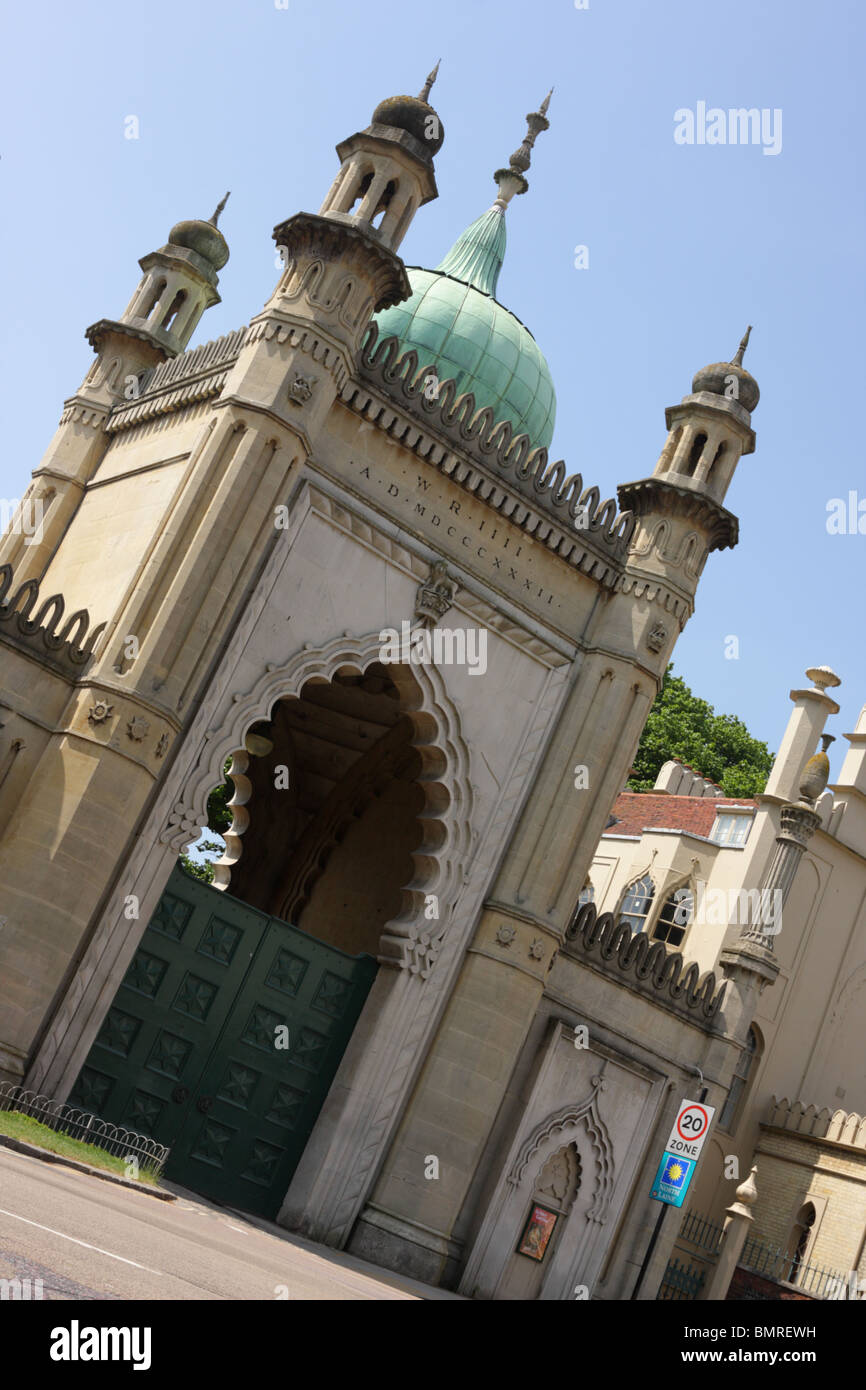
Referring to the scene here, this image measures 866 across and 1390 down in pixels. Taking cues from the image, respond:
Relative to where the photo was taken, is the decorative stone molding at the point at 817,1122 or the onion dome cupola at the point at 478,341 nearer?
the onion dome cupola at the point at 478,341

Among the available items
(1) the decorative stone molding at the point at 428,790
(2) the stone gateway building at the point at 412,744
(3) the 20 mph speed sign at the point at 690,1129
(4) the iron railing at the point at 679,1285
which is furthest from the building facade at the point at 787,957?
(1) the decorative stone molding at the point at 428,790

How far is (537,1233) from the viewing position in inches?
777

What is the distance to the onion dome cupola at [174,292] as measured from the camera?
76.4 feet

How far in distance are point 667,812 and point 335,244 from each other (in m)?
22.4

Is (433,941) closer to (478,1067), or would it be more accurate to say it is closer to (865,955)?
(478,1067)

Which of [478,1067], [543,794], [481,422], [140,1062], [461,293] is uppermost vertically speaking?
[461,293]

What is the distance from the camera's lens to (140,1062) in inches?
679

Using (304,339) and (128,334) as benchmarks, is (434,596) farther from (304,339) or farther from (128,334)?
(128,334)

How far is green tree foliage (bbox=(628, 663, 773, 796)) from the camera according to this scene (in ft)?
160

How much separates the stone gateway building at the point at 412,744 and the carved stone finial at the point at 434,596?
0.13 feet

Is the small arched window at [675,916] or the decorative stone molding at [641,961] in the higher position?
the small arched window at [675,916]

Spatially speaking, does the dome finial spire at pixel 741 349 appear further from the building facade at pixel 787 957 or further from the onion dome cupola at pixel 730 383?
the building facade at pixel 787 957

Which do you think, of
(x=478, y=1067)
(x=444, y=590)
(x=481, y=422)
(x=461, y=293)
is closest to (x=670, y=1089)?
(x=478, y=1067)

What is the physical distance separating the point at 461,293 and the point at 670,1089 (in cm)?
1409
